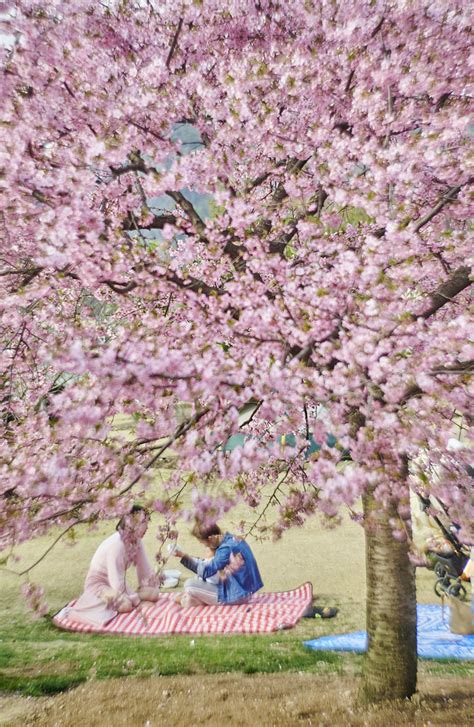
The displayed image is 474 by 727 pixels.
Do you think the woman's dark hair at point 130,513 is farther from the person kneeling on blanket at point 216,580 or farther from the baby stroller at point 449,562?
the baby stroller at point 449,562

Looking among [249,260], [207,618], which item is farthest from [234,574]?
[249,260]

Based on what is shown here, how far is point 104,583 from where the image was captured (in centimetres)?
677

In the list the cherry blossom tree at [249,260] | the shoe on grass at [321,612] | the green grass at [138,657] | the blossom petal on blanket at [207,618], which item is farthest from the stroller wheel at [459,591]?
the cherry blossom tree at [249,260]

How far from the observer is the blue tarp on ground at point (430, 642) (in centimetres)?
546

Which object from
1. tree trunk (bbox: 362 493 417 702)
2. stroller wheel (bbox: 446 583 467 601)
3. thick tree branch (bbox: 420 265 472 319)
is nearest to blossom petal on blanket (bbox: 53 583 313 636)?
stroller wheel (bbox: 446 583 467 601)

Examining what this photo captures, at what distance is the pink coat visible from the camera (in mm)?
6496

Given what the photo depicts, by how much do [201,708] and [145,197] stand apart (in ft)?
17.0

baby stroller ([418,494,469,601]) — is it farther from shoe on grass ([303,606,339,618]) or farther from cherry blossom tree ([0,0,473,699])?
cherry blossom tree ([0,0,473,699])

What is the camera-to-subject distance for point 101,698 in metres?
4.46

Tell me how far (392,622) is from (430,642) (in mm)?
2147

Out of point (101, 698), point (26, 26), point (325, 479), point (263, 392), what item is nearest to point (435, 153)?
point (263, 392)

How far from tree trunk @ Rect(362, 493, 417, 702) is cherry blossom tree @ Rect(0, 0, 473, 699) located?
2 cm

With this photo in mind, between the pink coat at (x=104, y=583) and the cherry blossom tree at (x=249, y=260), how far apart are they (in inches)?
95.6

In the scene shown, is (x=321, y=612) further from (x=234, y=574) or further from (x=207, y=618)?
(x=207, y=618)
